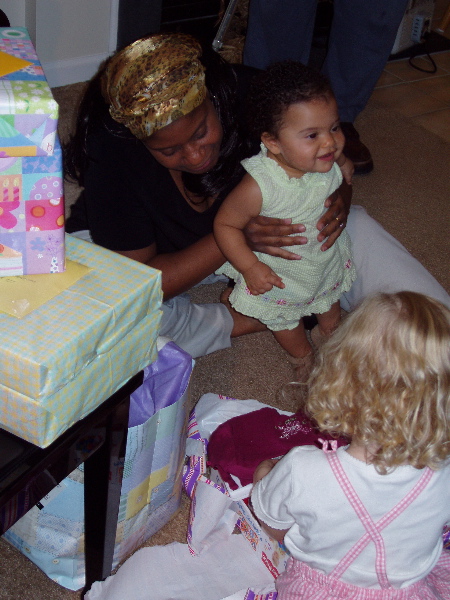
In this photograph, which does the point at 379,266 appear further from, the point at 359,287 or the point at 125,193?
the point at 125,193

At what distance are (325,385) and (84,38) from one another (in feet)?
6.31

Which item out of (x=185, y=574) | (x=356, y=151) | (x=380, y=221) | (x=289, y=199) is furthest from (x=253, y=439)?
(x=356, y=151)

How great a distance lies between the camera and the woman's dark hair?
128cm

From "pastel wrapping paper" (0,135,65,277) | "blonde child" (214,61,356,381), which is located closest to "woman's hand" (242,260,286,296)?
"blonde child" (214,61,356,381)

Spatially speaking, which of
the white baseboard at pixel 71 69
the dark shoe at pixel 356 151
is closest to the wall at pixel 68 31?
the white baseboard at pixel 71 69

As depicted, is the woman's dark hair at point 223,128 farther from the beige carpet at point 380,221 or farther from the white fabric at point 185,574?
the white fabric at point 185,574

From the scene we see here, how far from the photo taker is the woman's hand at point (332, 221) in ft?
4.60

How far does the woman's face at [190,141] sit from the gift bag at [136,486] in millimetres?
330

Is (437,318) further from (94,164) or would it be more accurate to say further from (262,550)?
(94,164)

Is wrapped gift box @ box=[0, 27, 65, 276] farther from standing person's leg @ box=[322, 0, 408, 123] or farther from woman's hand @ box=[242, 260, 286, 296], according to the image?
standing person's leg @ box=[322, 0, 408, 123]

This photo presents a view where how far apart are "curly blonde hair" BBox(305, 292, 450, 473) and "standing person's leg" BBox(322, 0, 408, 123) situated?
4.60ft

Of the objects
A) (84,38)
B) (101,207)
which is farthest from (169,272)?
(84,38)

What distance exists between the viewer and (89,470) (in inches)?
37.9

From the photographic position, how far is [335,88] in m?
2.26
